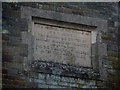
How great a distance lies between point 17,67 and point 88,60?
1.77 metres

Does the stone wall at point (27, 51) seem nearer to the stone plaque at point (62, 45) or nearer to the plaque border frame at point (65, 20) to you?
the plaque border frame at point (65, 20)

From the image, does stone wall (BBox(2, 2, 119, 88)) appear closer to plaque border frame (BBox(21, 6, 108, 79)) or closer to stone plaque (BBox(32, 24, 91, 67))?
plaque border frame (BBox(21, 6, 108, 79))

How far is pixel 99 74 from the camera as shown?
10539 millimetres

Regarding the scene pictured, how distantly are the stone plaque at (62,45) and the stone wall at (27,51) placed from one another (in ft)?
1.15

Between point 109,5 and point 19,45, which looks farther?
point 109,5

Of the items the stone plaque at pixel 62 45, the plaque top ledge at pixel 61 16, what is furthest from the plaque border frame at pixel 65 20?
the stone plaque at pixel 62 45

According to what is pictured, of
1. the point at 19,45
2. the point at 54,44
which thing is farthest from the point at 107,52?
the point at 19,45

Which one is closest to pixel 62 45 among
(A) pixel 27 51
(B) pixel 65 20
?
(B) pixel 65 20

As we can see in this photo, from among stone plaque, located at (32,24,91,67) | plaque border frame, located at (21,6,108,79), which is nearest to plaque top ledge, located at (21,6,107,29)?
plaque border frame, located at (21,6,108,79)

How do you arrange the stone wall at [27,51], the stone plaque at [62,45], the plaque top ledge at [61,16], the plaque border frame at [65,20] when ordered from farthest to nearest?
the stone plaque at [62,45], the plaque top ledge at [61,16], the plaque border frame at [65,20], the stone wall at [27,51]

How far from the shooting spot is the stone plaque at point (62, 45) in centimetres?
1027

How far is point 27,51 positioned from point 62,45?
2.98 feet

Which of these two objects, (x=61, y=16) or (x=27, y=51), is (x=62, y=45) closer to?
(x=61, y=16)

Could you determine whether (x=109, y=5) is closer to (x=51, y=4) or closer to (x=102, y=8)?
(x=102, y=8)
